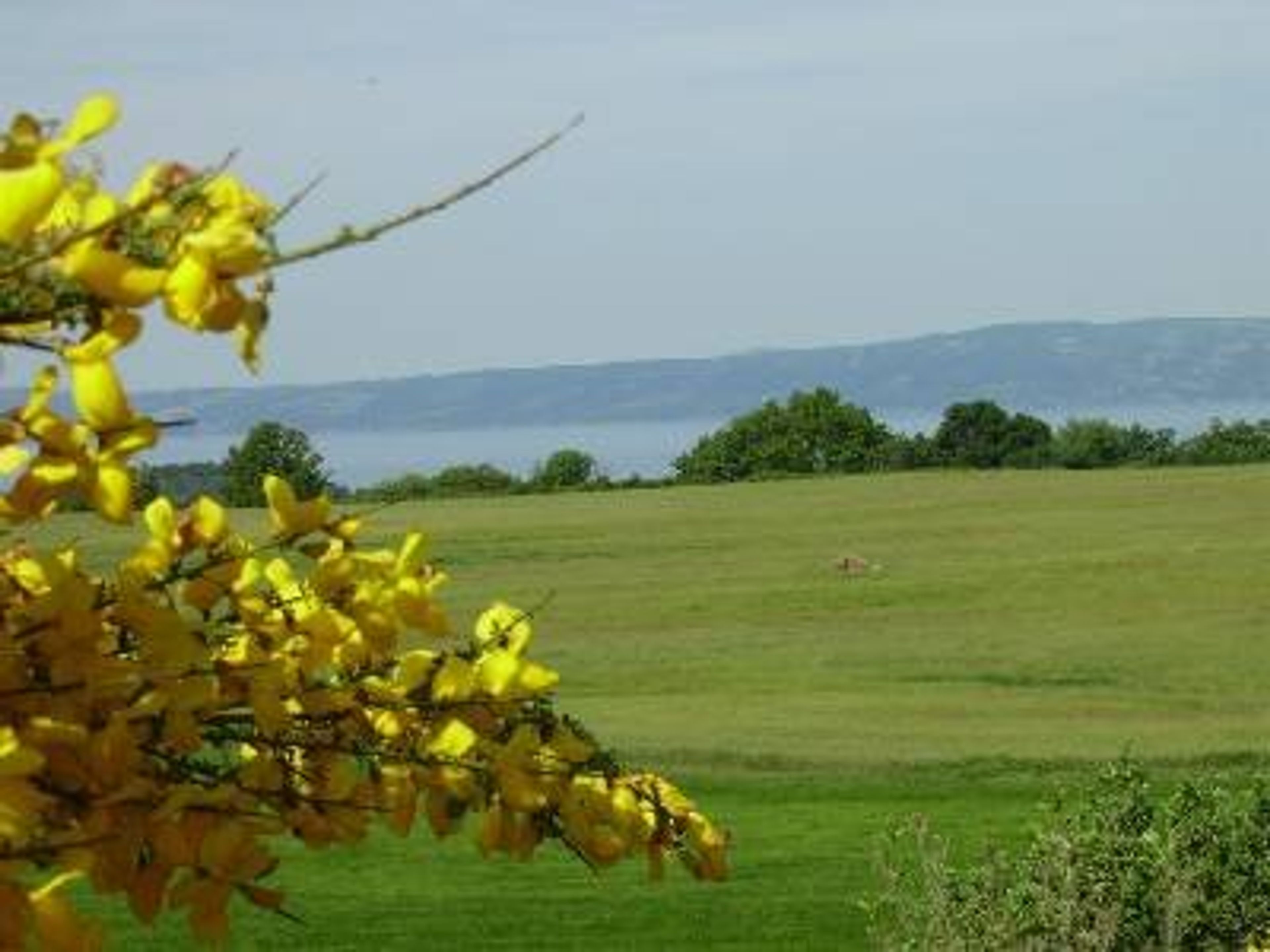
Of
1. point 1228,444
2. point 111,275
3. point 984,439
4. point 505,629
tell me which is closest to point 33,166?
point 111,275

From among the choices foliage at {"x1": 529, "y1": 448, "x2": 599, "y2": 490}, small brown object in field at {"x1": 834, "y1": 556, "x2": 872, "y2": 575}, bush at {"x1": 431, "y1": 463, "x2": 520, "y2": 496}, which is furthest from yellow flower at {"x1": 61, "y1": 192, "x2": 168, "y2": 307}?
foliage at {"x1": 529, "y1": 448, "x2": 599, "y2": 490}

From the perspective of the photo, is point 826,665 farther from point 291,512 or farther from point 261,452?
point 291,512

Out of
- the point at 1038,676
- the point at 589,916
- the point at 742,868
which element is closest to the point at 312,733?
the point at 589,916

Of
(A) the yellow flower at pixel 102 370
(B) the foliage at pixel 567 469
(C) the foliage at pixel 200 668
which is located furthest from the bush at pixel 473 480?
(A) the yellow flower at pixel 102 370

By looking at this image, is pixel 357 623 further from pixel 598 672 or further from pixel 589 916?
pixel 598 672

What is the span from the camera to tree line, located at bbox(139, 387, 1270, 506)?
6494 cm

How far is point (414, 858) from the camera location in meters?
13.0

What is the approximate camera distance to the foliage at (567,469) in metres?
64.8

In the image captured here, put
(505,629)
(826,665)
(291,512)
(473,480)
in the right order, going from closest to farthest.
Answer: (291,512) → (505,629) → (826,665) → (473,480)

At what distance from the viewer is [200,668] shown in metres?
1.56

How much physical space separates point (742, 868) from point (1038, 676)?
48.7ft

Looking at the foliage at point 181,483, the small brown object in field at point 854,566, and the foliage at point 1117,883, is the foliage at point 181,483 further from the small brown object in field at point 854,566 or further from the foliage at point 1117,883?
the small brown object in field at point 854,566

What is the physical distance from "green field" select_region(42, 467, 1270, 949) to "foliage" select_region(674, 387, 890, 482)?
1564 centimetres

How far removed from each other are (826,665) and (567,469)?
124 ft
